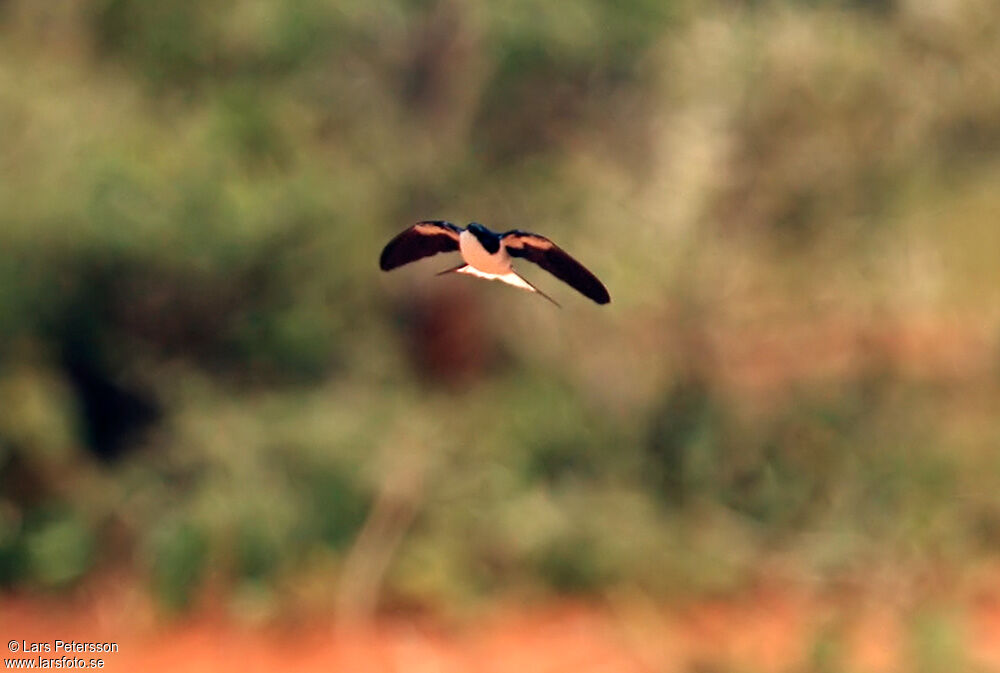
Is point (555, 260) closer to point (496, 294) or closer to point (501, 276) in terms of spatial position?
point (501, 276)

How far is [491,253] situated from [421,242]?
0.09 m

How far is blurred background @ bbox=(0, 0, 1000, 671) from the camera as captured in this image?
4777 millimetres

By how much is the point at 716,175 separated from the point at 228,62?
6.56 ft

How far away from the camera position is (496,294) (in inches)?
217

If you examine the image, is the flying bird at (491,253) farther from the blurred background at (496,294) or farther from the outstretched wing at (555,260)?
the blurred background at (496,294)

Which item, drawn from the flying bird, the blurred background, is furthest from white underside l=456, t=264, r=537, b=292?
the blurred background

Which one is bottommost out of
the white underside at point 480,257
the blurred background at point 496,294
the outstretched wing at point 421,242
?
the white underside at point 480,257

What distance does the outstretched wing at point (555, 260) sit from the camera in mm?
724

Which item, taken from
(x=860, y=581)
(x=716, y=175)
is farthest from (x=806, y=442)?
(x=716, y=175)

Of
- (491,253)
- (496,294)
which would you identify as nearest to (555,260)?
(491,253)

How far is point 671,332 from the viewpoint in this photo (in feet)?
17.6

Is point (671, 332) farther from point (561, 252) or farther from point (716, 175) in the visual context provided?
point (561, 252)

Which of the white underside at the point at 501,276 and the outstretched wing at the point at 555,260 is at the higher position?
the outstretched wing at the point at 555,260

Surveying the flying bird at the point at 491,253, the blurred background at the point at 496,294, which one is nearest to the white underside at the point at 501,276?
the flying bird at the point at 491,253
